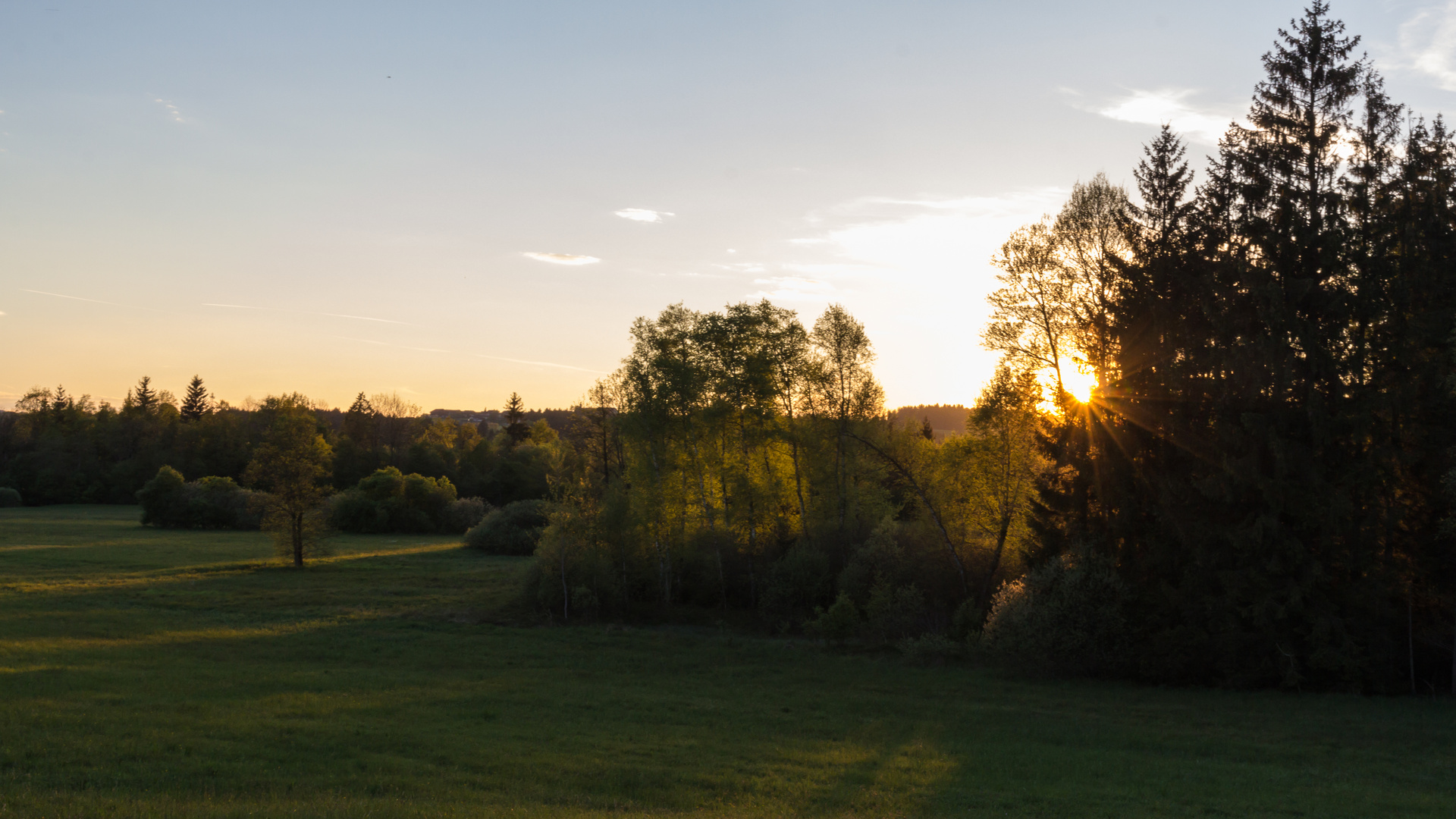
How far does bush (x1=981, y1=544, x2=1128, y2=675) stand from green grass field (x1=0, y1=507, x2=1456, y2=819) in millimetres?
973

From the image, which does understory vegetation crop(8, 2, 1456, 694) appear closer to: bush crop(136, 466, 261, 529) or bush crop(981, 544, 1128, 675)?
bush crop(981, 544, 1128, 675)

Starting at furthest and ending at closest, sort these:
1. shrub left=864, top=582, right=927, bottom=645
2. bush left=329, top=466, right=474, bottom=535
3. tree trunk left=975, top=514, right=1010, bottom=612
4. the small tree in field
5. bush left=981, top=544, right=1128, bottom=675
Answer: bush left=329, top=466, right=474, bottom=535 → the small tree in field → tree trunk left=975, top=514, right=1010, bottom=612 → shrub left=864, top=582, right=927, bottom=645 → bush left=981, top=544, right=1128, bottom=675

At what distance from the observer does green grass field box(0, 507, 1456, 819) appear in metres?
13.7

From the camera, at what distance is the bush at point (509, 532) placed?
237 feet

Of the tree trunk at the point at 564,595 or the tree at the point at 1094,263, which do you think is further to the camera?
the tree trunk at the point at 564,595

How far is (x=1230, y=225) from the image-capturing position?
28594mm

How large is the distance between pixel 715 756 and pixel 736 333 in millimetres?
28545

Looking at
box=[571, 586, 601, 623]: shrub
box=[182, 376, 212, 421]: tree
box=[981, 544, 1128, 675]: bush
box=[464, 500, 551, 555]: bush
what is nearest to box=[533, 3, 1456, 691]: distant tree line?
box=[981, 544, 1128, 675]: bush

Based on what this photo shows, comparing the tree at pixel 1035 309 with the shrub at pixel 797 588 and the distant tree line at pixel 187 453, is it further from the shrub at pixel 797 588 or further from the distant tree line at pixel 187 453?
the distant tree line at pixel 187 453

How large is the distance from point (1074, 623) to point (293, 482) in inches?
1925

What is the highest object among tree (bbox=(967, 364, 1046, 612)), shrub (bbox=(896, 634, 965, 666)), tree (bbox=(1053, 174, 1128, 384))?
tree (bbox=(1053, 174, 1128, 384))

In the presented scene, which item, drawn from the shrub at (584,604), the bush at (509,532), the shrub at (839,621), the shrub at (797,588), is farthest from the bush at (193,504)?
the shrub at (839,621)

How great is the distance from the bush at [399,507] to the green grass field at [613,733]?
55.2 meters

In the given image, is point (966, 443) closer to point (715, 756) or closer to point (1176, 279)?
point (1176, 279)
